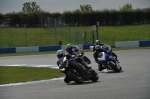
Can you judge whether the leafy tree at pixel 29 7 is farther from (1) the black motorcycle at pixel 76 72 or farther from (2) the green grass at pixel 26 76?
(2) the green grass at pixel 26 76

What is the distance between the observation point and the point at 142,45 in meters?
35.8

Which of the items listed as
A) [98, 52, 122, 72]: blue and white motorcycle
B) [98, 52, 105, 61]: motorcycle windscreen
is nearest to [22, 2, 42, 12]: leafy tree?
[98, 52, 122, 72]: blue and white motorcycle

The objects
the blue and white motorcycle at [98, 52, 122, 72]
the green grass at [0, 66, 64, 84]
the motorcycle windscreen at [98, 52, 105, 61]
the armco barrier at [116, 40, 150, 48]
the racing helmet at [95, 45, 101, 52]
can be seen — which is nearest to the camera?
the green grass at [0, 66, 64, 84]

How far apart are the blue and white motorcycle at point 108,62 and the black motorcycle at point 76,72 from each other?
3265mm

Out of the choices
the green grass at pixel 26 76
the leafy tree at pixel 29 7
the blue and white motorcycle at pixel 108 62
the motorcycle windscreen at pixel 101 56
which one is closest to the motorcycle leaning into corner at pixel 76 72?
the green grass at pixel 26 76

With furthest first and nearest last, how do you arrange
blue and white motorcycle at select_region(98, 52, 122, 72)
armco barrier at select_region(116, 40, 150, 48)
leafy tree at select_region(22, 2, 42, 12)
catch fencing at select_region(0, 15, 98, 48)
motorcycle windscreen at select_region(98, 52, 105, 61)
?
catch fencing at select_region(0, 15, 98, 48)
armco barrier at select_region(116, 40, 150, 48)
motorcycle windscreen at select_region(98, 52, 105, 61)
blue and white motorcycle at select_region(98, 52, 122, 72)
leafy tree at select_region(22, 2, 42, 12)

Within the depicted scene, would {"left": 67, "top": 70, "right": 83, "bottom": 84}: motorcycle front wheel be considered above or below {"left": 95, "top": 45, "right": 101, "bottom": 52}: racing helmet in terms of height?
below

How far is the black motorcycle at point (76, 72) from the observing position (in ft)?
→ 38.1

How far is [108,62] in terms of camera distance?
15.7 m

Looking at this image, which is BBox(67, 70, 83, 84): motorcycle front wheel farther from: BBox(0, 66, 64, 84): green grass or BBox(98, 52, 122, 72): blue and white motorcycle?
BBox(98, 52, 122, 72): blue and white motorcycle

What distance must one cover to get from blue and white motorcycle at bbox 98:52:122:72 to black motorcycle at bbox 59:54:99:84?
326cm

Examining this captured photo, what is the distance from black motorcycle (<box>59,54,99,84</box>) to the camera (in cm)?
1162

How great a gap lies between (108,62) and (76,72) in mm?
4175

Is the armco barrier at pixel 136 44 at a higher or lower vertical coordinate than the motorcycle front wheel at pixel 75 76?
lower
